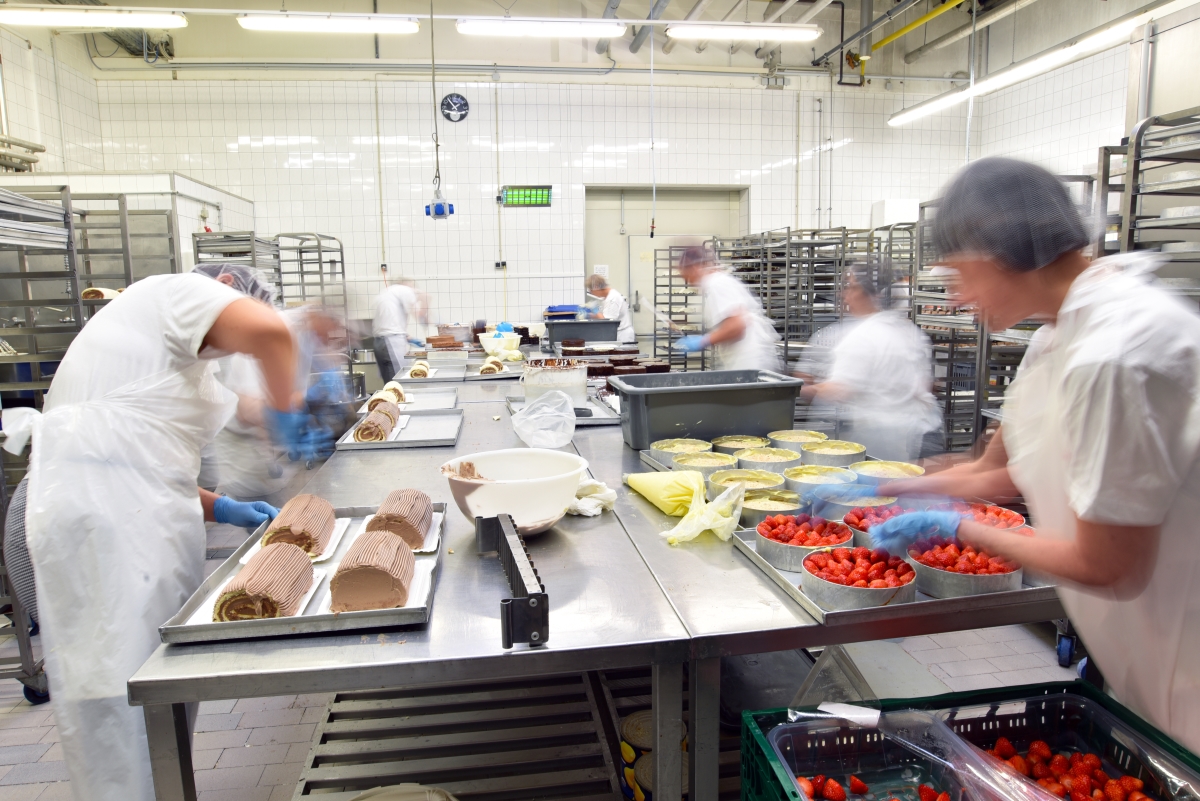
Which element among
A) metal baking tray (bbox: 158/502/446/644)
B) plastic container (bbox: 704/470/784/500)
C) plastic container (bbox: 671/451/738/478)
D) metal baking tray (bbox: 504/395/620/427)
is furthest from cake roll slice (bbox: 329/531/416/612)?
metal baking tray (bbox: 504/395/620/427)

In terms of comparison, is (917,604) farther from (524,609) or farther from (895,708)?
(524,609)

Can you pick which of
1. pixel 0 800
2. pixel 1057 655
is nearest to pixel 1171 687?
pixel 1057 655

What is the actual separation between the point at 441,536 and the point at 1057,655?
111 inches

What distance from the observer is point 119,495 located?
1.68 metres

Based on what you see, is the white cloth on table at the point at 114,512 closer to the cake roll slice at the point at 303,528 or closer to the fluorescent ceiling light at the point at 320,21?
the cake roll slice at the point at 303,528

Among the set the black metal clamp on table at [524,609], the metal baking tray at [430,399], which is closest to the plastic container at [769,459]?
the black metal clamp on table at [524,609]

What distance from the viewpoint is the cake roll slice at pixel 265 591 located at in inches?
48.3

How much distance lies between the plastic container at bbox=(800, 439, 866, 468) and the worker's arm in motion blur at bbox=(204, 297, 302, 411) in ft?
4.84

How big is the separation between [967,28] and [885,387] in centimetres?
706

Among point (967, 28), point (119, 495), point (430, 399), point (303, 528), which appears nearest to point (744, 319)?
point (430, 399)

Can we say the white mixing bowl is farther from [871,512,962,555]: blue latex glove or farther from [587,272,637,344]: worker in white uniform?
[587,272,637,344]: worker in white uniform

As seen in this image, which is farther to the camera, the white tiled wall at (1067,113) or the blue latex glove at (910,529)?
the white tiled wall at (1067,113)

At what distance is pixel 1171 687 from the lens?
3.91 feet

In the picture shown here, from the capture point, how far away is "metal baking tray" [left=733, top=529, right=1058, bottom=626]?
1264 mm
